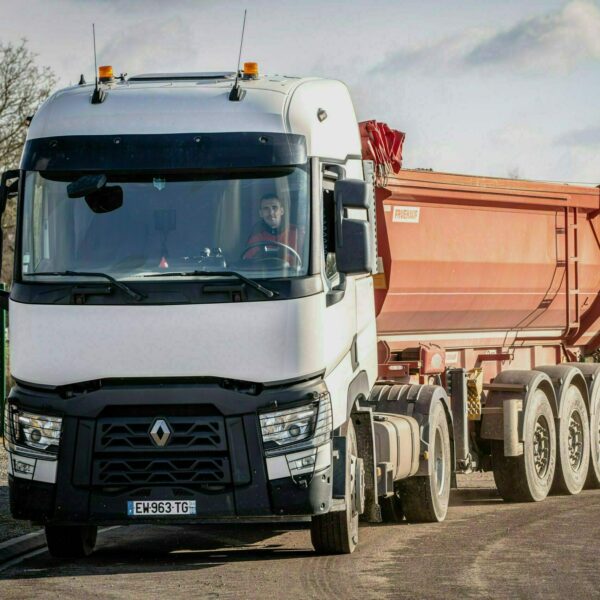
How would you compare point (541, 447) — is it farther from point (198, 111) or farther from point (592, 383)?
point (198, 111)

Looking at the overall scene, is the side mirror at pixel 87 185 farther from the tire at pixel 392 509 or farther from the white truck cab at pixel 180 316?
the tire at pixel 392 509

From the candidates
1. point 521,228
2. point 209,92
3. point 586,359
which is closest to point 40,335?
point 209,92

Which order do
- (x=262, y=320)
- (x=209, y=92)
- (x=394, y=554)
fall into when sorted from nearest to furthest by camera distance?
1. (x=262, y=320)
2. (x=209, y=92)
3. (x=394, y=554)

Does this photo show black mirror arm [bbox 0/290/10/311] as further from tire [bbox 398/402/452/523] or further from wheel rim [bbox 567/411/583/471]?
wheel rim [bbox 567/411/583/471]

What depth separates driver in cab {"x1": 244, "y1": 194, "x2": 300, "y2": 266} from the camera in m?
9.75

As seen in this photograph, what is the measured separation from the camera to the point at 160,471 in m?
9.75

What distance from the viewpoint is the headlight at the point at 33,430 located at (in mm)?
9766

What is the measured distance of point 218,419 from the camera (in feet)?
31.7

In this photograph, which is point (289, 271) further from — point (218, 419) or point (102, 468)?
point (102, 468)

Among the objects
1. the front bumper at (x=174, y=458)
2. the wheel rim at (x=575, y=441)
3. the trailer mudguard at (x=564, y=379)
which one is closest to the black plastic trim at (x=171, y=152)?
the front bumper at (x=174, y=458)

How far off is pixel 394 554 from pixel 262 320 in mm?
2477

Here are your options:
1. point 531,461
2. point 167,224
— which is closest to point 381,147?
point 167,224

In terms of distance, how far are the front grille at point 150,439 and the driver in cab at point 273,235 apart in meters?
1.15

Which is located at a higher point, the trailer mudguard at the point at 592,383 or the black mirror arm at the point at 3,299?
the black mirror arm at the point at 3,299
